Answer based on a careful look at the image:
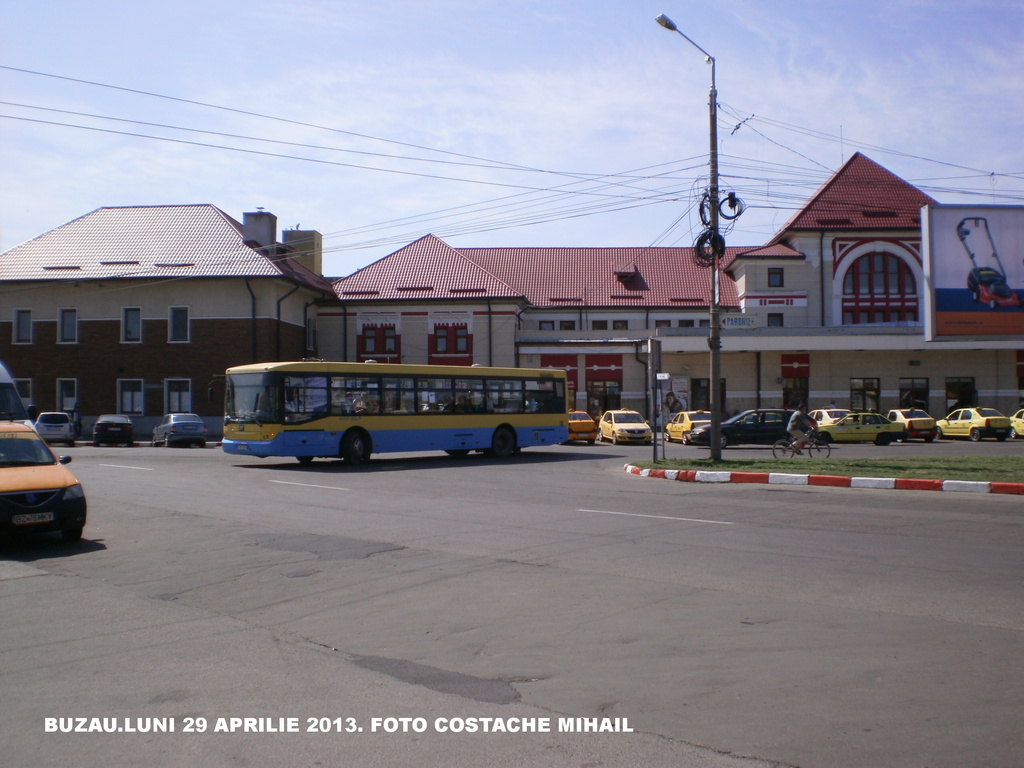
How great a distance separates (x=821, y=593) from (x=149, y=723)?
570 centimetres

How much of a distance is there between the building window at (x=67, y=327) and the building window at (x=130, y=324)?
261cm

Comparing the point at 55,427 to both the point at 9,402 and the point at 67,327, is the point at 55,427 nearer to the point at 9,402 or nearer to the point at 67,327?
the point at 67,327

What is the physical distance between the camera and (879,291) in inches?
2140

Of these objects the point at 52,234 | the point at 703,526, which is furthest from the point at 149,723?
the point at 52,234

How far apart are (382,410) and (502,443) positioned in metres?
4.84

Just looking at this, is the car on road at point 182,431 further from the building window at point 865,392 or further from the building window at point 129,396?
the building window at point 865,392

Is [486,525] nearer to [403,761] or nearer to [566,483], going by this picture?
[566,483]

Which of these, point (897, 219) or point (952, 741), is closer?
point (952, 741)

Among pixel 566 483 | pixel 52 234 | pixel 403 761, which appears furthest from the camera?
pixel 52 234

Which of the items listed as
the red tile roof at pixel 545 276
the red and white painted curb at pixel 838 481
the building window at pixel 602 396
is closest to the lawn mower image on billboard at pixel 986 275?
the red and white painted curb at pixel 838 481

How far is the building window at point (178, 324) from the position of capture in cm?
4578

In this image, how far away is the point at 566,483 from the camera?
64.5 ft

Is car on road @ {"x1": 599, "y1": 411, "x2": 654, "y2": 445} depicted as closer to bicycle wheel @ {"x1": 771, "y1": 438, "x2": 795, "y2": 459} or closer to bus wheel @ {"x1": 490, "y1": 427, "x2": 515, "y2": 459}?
bicycle wheel @ {"x1": 771, "y1": 438, "x2": 795, "y2": 459}

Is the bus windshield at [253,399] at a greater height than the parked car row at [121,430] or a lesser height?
greater
